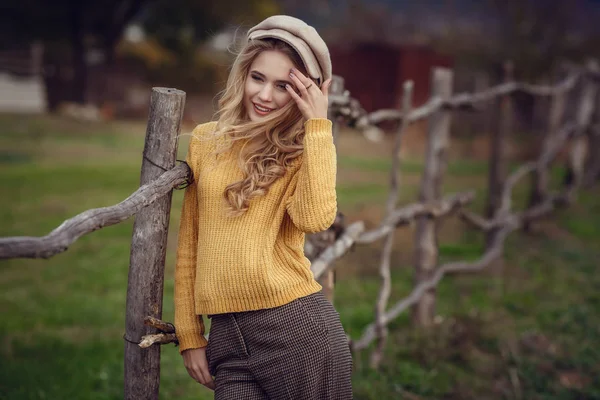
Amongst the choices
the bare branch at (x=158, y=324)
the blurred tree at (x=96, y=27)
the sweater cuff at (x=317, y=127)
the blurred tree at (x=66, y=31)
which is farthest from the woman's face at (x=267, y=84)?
the blurred tree at (x=66, y=31)

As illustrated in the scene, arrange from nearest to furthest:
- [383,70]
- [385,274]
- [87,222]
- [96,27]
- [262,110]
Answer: [87,222] → [262,110] → [385,274] → [383,70] → [96,27]

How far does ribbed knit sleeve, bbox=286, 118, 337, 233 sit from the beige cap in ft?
0.57

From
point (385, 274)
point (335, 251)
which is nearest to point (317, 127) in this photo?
point (335, 251)

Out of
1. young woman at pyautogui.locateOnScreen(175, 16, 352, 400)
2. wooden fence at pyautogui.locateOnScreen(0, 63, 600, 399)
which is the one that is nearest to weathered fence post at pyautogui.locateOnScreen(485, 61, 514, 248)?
wooden fence at pyautogui.locateOnScreen(0, 63, 600, 399)

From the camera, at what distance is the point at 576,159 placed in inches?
291

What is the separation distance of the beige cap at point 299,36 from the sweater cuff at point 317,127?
14 centimetres

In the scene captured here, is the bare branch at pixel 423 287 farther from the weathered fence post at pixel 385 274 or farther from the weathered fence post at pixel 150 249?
the weathered fence post at pixel 150 249

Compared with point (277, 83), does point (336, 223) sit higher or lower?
lower

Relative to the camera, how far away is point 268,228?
1801 millimetres

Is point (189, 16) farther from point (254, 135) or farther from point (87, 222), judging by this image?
point (87, 222)

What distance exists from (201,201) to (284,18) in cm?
59

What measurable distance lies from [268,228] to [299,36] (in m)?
0.56

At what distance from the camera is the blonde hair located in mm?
1769

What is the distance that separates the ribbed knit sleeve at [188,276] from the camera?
6.22 ft
